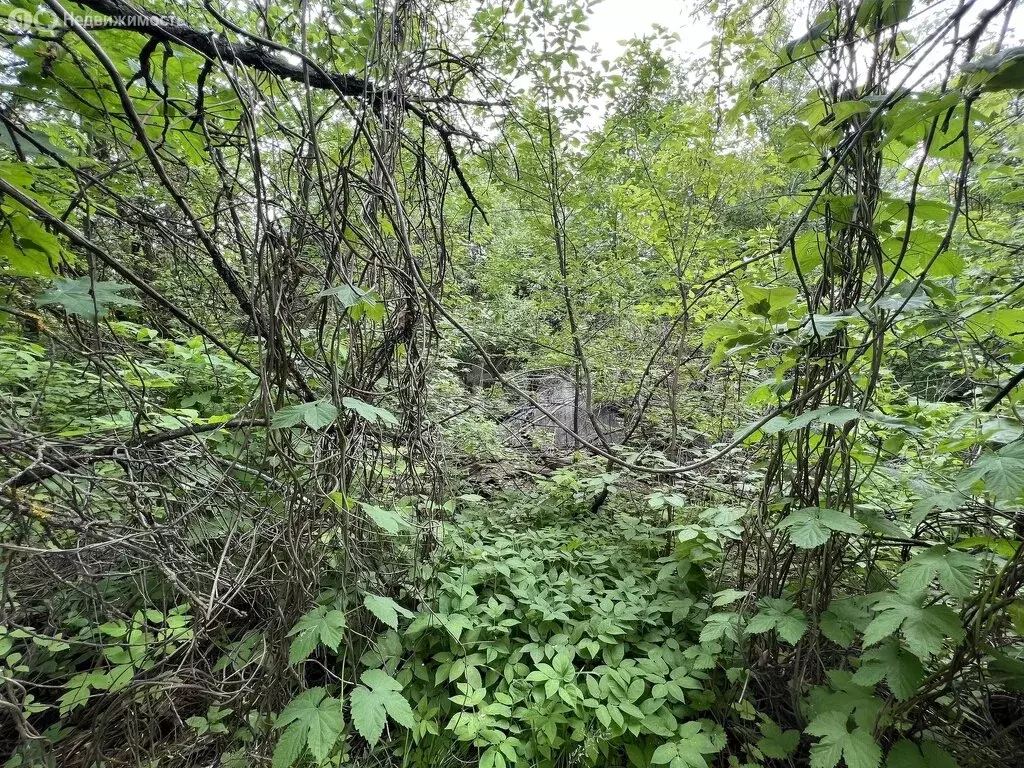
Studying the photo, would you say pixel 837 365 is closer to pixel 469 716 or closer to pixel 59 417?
pixel 469 716

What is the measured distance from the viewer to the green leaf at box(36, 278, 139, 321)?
995 millimetres

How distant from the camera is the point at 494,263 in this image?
4160mm

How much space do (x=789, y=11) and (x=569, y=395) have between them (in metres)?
3.91

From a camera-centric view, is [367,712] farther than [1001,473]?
Yes

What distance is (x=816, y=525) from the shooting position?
118cm

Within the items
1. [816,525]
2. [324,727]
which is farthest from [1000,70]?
[324,727]

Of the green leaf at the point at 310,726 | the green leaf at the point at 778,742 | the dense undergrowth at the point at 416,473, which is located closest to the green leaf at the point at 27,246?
the dense undergrowth at the point at 416,473

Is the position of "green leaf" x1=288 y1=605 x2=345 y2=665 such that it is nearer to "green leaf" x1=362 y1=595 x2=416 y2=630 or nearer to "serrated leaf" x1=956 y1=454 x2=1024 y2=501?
"green leaf" x1=362 y1=595 x2=416 y2=630

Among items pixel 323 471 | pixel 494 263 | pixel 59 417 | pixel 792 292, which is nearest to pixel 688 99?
pixel 494 263

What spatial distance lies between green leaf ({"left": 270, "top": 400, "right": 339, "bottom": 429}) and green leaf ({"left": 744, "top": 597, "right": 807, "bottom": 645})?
4.56ft

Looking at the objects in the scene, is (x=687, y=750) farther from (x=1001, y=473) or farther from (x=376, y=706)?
(x=1001, y=473)

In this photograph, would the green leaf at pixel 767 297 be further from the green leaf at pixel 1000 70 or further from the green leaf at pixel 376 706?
the green leaf at pixel 376 706

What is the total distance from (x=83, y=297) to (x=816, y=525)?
2.10 metres

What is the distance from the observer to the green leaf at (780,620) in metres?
1.22
